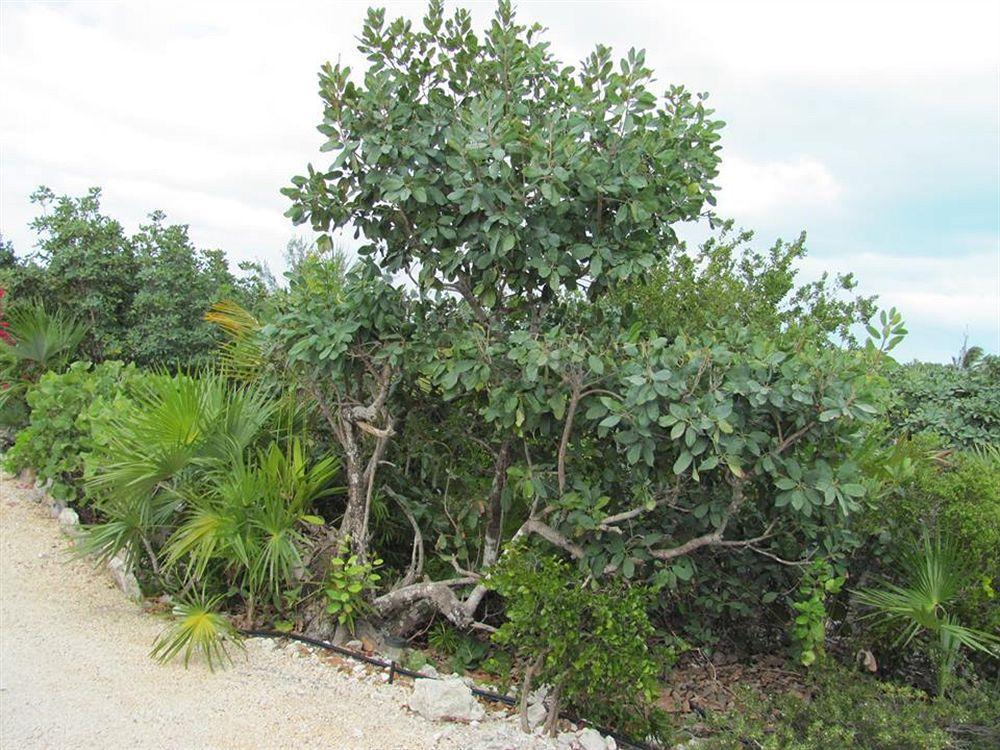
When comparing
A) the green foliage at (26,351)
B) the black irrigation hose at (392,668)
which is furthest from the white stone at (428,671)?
the green foliage at (26,351)

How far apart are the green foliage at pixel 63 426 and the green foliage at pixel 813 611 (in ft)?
16.3

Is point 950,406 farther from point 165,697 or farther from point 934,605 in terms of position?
point 165,697

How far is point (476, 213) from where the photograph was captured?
15.1 feet

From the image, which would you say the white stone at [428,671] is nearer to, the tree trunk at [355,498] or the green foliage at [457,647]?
the green foliage at [457,647]

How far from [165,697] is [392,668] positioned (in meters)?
1.11

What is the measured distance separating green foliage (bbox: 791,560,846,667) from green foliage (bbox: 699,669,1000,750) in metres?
0.31

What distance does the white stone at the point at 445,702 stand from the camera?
4332 mm

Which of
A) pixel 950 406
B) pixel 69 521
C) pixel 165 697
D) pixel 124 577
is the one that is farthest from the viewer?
pixel 950 406

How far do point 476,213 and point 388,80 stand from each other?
2.63ft

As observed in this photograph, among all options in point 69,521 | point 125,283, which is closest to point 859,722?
point 69,521

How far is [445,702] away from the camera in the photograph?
14.2 ft

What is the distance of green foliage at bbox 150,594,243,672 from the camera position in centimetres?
489

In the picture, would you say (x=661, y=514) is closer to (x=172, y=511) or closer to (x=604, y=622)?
(x=604, y=622)

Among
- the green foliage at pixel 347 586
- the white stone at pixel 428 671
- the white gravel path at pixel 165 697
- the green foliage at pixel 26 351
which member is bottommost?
the white gravel path at pixel 165 697
